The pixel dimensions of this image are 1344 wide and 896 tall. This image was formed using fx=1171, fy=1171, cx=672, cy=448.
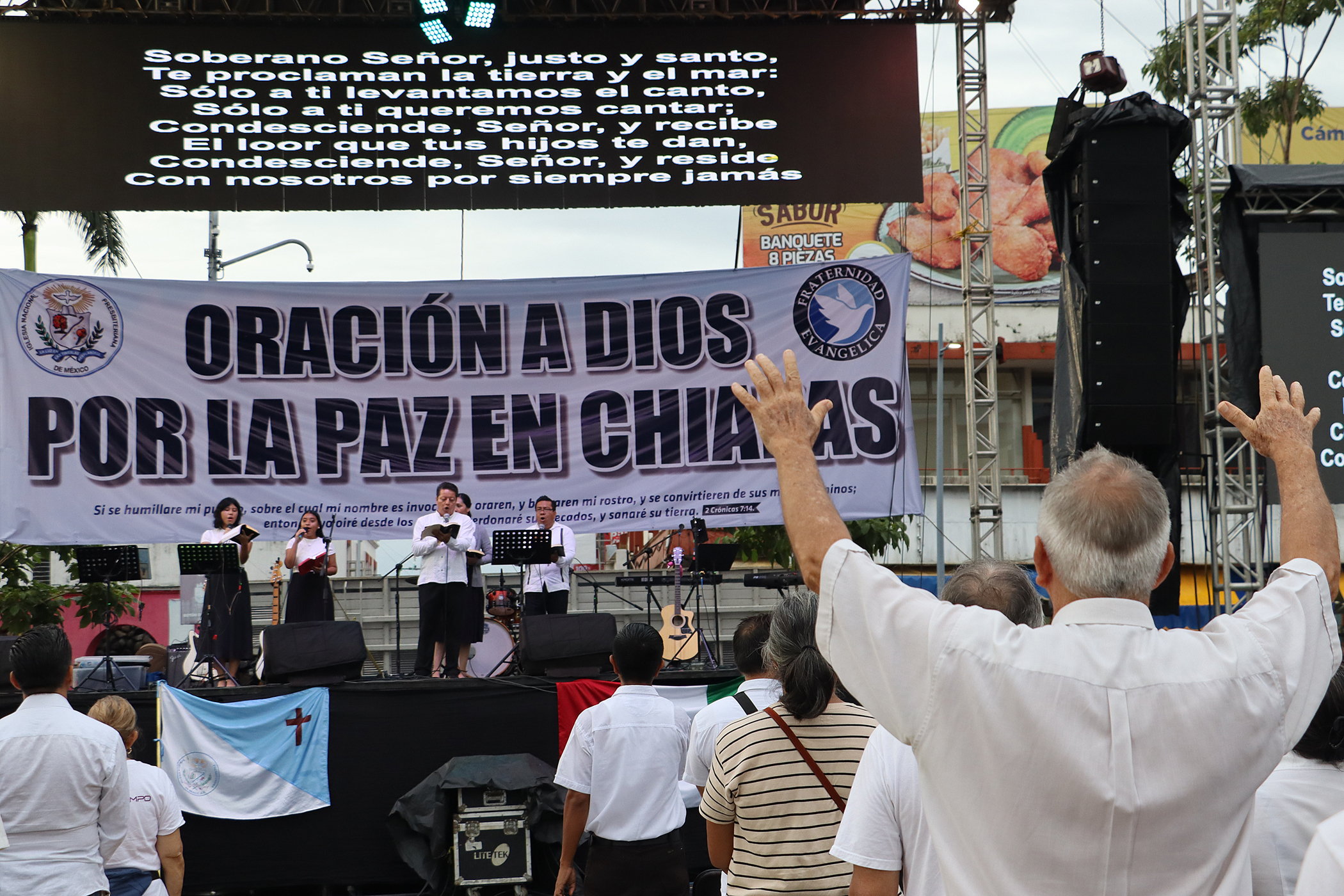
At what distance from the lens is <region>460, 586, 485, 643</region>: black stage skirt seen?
358 inches

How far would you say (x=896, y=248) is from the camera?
1025 inches

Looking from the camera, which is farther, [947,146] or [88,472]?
[947,146]

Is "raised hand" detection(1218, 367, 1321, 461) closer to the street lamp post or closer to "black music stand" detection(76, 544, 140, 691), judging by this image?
"black music stand" detection(76, 544, 140, 691)

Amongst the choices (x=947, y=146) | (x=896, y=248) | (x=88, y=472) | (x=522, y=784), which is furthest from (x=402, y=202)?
(x=947, y=146)

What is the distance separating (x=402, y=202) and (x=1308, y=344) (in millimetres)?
6350

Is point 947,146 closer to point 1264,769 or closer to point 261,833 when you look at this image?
point 261,833

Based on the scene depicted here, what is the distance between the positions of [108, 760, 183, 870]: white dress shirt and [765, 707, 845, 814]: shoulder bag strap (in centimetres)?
256

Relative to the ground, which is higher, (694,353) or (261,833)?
(694,353)

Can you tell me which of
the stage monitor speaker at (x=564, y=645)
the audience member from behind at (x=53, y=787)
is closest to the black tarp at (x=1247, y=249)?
the stage monitor speaker at (x=564, y=645)

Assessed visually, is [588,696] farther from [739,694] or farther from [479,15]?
[479,15]

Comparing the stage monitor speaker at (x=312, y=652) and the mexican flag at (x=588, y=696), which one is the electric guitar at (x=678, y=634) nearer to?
the mexican flag at (x=588, y=696)

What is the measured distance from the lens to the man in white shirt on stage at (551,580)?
30.7ft

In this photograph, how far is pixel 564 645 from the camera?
313 inches

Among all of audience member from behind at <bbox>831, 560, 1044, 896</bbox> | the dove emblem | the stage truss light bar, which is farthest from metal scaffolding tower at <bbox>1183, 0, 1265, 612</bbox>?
audience member from behind at <bbox>831, 560, 1044, 896</bbox>
